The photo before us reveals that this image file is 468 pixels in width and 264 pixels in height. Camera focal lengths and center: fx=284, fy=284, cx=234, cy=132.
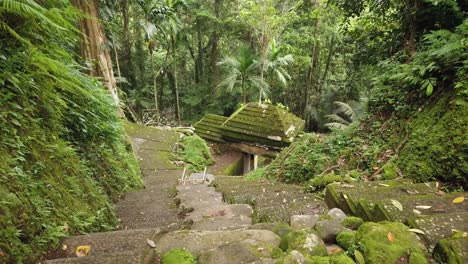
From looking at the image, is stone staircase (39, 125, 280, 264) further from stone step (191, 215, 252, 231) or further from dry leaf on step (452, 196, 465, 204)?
dry leaf on step (452, 196, 465, 204)

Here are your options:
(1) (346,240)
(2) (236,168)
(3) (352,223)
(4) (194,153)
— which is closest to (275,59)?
(2) (236,168)

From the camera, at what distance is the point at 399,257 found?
132cm

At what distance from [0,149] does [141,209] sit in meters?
1.86

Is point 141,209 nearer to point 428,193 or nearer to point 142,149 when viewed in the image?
point 428,193

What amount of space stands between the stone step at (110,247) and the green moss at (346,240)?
1022 mm

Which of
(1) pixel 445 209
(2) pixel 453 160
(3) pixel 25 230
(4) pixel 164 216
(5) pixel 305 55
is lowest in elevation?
(4) pixel 164 216

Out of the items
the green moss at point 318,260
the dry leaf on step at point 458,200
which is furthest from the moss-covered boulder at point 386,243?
the dry leaf on step at point 458,200

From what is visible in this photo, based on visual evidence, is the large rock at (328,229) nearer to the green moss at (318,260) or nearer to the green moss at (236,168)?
the green moss at (318,260)

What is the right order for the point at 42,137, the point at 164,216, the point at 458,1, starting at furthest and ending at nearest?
the point at 458,1 < the point at 164,216 < the point at 42,137

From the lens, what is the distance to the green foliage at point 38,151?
1.73m

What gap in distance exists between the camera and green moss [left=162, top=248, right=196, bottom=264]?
1423mm

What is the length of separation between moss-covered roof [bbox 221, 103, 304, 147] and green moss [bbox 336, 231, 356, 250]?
7.09m

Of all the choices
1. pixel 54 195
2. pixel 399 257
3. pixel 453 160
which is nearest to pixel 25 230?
pixel 54 195

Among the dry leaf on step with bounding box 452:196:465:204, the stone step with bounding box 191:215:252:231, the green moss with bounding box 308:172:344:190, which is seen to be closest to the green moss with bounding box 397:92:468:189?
the dry leaf on step with bounding box 452:196:465:204
